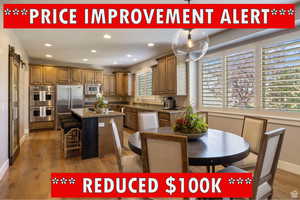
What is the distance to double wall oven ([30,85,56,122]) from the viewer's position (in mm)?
5984

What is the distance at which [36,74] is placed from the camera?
20.3 feet

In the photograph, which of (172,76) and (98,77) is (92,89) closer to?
(98,77)

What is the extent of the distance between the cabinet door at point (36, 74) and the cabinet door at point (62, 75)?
1.80ft

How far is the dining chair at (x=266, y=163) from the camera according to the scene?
1326mm

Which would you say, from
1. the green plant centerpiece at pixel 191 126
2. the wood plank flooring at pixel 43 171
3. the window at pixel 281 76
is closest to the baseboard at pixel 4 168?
the wood plank flooring at pixel 43 171

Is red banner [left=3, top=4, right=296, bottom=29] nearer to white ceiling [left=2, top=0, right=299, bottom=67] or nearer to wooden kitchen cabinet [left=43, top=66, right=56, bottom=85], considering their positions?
white ceiling [left=2, top=0, right=299, bottom=67]

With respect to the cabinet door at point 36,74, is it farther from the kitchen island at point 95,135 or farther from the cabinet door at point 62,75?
the kitchen island at point 95,135

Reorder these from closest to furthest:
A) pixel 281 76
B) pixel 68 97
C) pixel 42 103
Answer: pixel 281 76, pixel 42 103, pixel 68 97

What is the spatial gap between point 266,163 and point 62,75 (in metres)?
6.97

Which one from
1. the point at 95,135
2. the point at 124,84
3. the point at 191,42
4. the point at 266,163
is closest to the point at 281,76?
the point at 191,42

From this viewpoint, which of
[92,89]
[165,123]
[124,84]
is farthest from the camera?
[124,84]

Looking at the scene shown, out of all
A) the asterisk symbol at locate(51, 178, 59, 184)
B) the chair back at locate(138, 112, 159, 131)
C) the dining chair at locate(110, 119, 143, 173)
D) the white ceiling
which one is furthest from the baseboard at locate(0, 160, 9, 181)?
the white ceiling

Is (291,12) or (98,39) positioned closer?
(291,12)

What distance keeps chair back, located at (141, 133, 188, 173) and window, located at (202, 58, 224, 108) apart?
10.4ft
